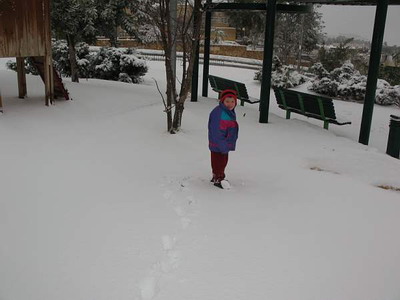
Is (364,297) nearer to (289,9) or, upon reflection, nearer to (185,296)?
(185,296)

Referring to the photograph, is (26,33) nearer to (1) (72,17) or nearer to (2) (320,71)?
(1) (72,17)

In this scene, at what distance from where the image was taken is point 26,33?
10.2 m

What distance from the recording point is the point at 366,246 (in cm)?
447

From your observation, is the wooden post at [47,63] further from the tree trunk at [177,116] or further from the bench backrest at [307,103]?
the bench backrest at [307,103]

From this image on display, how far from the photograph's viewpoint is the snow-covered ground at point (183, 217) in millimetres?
3643

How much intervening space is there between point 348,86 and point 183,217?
1848 centimetres

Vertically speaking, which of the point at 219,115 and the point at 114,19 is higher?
the point at 114,19

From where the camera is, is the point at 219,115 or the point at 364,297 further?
the point at 219,115

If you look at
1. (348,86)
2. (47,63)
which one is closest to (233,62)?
(348,86)

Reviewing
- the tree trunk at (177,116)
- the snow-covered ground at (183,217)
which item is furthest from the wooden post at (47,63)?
the tree trunk at (177,116)

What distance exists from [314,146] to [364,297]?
592 centimetres

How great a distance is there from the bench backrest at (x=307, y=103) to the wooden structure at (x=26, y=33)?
6493 mm

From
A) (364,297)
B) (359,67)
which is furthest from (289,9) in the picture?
(359,67)

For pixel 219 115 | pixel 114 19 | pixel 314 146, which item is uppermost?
pixel 114 19
